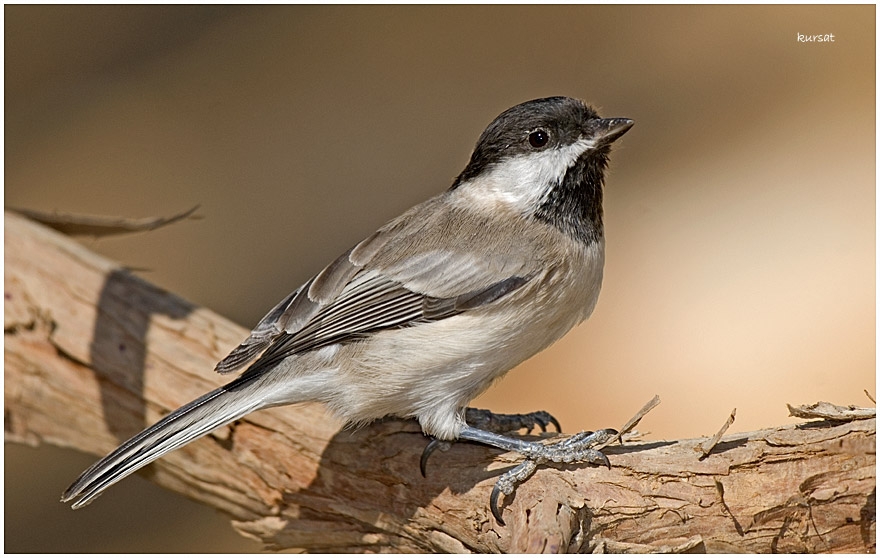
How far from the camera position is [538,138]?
9.45 feet

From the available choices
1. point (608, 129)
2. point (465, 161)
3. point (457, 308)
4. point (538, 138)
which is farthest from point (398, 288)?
point (465, 161)

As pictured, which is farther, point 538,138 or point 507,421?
point 507,421

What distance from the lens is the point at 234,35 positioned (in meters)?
6.79

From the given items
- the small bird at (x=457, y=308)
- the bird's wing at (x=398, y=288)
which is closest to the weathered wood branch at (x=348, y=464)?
the small bird at (x=457, y=308)

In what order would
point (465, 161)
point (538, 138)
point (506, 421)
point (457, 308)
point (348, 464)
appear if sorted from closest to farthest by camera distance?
point (457, 308)
point (538, 138)
point (348, 464)
point (506, 421)
point (465, 161)

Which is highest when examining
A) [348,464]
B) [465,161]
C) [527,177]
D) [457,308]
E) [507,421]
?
[465,161]

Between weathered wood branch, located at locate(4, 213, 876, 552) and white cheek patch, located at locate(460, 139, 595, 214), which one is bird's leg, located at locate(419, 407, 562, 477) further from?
white cheek patch, located at locate(460, 139, 595, 214)

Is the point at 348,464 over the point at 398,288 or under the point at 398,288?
under

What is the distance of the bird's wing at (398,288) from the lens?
9.14 feet

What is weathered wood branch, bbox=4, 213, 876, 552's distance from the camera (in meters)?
2.37

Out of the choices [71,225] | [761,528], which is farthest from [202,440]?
[761,528]

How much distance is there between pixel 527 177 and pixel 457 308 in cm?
53

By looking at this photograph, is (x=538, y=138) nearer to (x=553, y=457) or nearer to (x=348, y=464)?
(x=553, y=457)

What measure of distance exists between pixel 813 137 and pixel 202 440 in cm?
440
